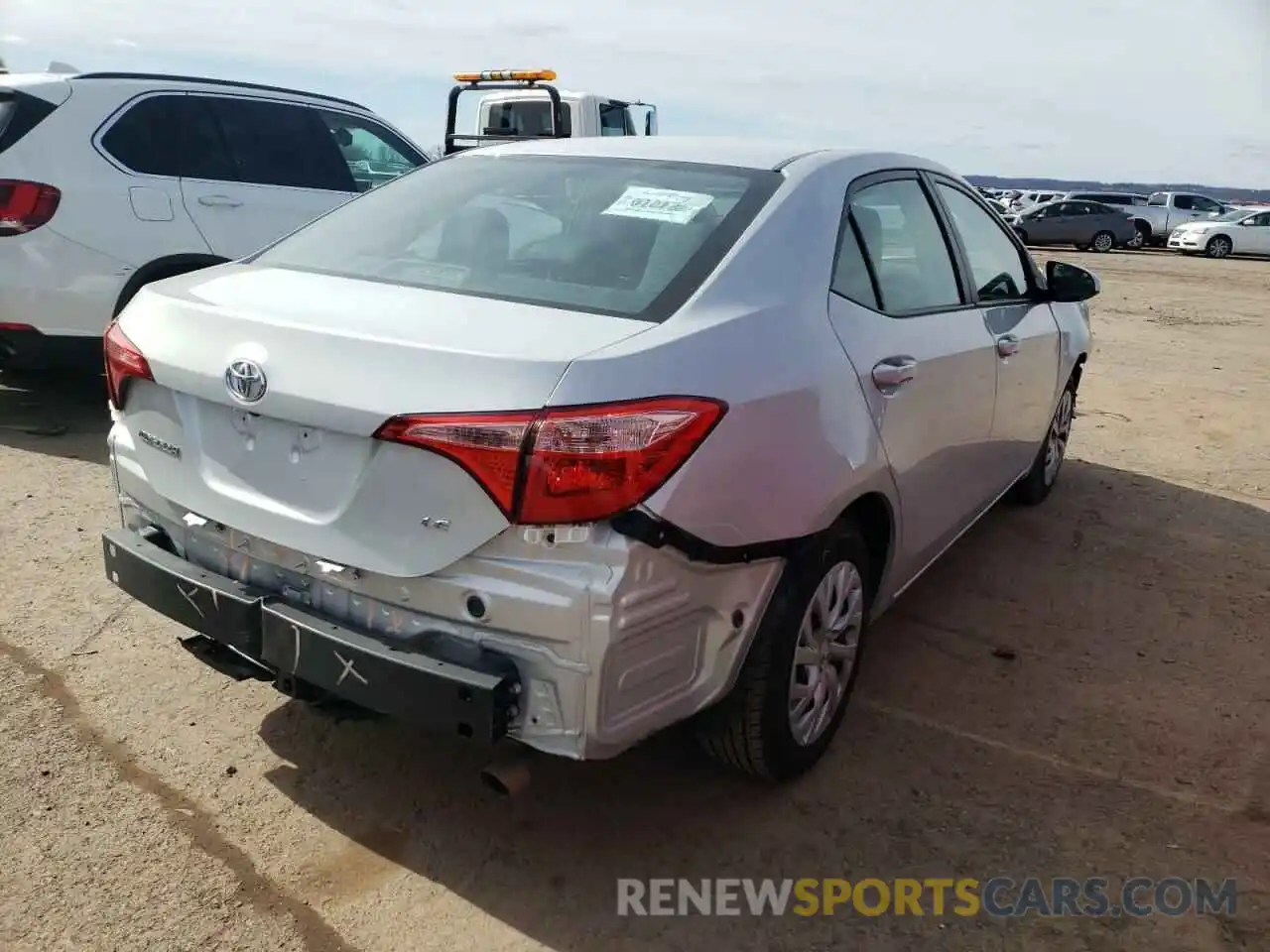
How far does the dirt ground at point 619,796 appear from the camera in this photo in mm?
2422

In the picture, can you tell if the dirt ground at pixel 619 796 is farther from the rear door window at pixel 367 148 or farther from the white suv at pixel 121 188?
the rear door window at pixel 367 148

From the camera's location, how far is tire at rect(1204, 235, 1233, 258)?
28234mm

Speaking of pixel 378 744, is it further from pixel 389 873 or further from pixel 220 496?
pixel 220 496

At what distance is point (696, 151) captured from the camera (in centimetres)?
323

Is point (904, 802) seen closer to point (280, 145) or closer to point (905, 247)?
point (905, 247)

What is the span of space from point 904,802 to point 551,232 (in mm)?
1822

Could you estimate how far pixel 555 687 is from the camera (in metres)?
2.14

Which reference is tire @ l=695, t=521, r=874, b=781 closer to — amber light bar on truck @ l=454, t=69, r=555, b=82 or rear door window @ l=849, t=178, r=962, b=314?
rear door window @ l=849, t=178, r=962, b=314

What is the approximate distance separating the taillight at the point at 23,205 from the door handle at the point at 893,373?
4.52 m

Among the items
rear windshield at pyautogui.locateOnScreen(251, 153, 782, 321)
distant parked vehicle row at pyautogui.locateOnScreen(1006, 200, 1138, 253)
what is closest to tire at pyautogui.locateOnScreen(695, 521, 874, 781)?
rear windshield at pyautogui.locateOnScreen(251, 153, 782, 321)

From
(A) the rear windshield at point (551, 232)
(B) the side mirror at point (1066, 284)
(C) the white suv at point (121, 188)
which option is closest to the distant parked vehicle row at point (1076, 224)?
(C) the white suv at point (121, 188)

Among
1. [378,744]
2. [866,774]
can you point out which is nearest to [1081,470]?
[866,774]

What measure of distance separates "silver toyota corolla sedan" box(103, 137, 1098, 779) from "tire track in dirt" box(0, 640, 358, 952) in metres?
0.38

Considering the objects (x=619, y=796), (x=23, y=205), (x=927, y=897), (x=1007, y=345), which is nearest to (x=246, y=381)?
(x=619, y=796)
